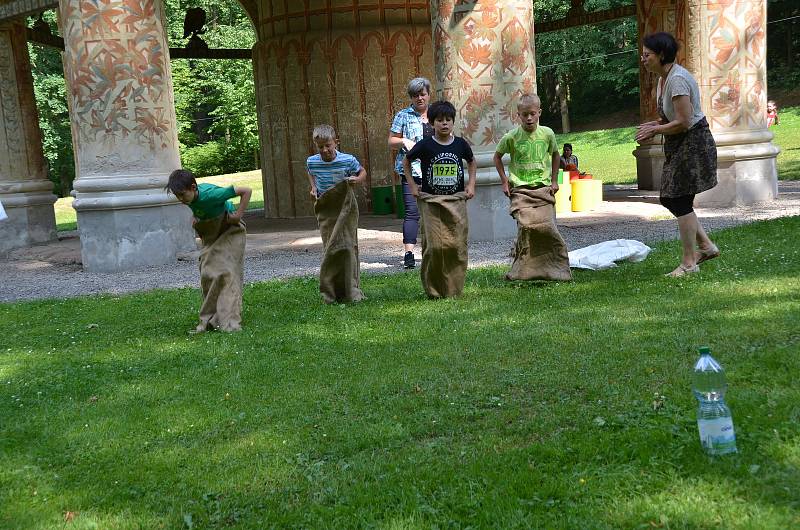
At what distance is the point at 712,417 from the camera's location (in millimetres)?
3506

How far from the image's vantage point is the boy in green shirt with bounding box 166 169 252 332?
6.89m

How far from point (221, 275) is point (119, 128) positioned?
16.9 ft

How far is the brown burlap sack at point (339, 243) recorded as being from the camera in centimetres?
755

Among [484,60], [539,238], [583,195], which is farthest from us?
[583,195]

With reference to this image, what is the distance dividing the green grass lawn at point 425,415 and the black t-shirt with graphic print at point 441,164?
0.90m

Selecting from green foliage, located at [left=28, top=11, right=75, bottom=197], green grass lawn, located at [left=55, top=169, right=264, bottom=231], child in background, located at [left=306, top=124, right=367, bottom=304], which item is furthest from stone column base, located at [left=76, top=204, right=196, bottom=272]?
green foliage, located at [left=28, top=11, right=75, bottom=197]

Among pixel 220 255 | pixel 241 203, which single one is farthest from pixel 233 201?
pixel 241 203

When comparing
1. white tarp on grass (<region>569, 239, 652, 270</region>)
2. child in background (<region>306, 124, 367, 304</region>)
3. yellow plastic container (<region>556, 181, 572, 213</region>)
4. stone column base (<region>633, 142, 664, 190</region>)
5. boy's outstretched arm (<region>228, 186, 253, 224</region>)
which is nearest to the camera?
boy's outstretched arm (<region>228, 186, 253, 224</region>)

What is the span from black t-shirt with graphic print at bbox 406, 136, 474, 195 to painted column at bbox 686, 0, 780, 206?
691 cm

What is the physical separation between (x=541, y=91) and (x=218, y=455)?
168ft

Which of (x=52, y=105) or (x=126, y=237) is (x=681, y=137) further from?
(x=52, y=105)

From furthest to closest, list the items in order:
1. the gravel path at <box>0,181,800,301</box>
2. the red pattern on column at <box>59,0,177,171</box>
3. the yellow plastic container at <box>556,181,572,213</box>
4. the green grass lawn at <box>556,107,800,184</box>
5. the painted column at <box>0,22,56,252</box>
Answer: the green grass lawn at <box>556,107,800,184</box> → the painted column at <box>0,22,56,252</box> → the yellow plastic container at <box>556,181,572,213</box> → the red pattern on column at <box>59,0,177,171</box> → the gravel path at <box>0,181,800,301</box>

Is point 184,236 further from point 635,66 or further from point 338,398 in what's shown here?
point 635,66

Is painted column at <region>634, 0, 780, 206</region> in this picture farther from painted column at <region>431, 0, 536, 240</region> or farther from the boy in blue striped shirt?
the boy in blue striped shirt
